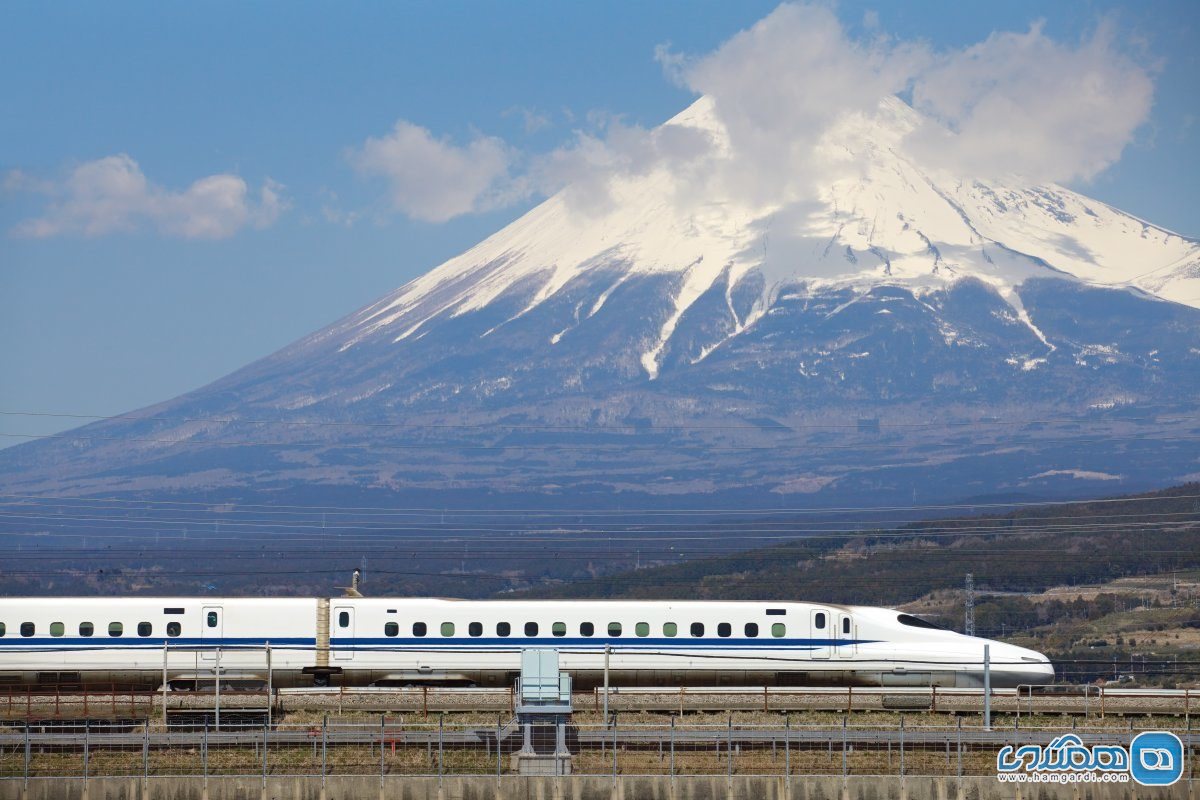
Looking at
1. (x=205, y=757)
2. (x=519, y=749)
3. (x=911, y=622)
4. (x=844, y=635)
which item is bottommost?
(x=205, y=757)

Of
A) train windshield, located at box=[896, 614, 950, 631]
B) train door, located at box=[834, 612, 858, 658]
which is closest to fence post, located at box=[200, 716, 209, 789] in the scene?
train door, located at box=[834, 612, 858, 658]

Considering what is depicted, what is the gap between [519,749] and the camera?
53406 millimetres

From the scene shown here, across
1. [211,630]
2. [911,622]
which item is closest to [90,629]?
[211,630]

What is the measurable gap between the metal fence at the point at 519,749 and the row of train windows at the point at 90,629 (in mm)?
11504

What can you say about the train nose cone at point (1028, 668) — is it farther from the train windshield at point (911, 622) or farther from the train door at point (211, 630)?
the train door at point (211, 630)

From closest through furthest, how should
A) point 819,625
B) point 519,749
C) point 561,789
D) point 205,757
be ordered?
point 205,757
point 561,789
point 519,749
point 819,625

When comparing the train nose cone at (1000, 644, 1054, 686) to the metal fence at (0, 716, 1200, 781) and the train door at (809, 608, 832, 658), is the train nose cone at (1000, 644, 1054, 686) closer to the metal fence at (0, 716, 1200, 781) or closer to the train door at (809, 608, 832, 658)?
the train door at (809, 608, 832, 658)

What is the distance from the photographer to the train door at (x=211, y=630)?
6681 cm

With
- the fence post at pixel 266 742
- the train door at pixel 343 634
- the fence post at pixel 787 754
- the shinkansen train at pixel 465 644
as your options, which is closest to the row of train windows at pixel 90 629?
the shinkansen train at pixel 465 644

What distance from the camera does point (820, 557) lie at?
198 m

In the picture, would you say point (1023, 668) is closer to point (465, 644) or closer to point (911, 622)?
point (911, 622)

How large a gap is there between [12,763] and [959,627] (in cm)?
9922

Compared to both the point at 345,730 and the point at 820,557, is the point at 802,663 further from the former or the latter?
the point at 820,557

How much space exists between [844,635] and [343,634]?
648 inches
